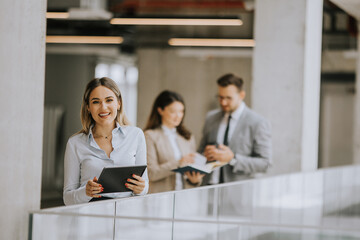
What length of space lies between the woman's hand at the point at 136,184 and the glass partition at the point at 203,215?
0.05 m

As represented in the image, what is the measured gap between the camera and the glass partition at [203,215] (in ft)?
9.64

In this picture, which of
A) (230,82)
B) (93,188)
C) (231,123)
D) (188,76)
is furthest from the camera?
(188,76)

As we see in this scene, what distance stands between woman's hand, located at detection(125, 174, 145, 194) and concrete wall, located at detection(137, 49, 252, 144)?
442 inches

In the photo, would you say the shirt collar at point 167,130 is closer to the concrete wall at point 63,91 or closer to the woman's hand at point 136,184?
the woman's hand at point 136,184

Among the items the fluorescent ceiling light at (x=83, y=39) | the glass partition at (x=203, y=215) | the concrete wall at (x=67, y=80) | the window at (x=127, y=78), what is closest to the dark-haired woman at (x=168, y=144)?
the glass partition at (x=203, y=215)

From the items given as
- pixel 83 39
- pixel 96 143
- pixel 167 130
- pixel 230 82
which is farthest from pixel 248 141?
pixel 83 39

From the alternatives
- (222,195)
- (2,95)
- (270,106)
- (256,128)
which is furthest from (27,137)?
(270,106)

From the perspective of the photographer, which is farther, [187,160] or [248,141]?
[248,141]

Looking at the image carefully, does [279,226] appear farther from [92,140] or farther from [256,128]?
[256,128]

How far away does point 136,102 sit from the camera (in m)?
14.8

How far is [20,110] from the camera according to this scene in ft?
10.5

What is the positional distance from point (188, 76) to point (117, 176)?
11.8m

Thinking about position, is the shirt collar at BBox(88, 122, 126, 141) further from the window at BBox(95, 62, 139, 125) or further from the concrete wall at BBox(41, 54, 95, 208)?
the window at BBox(95, 62, 139, 125)

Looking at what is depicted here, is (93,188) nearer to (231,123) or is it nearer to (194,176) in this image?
(194,176)
